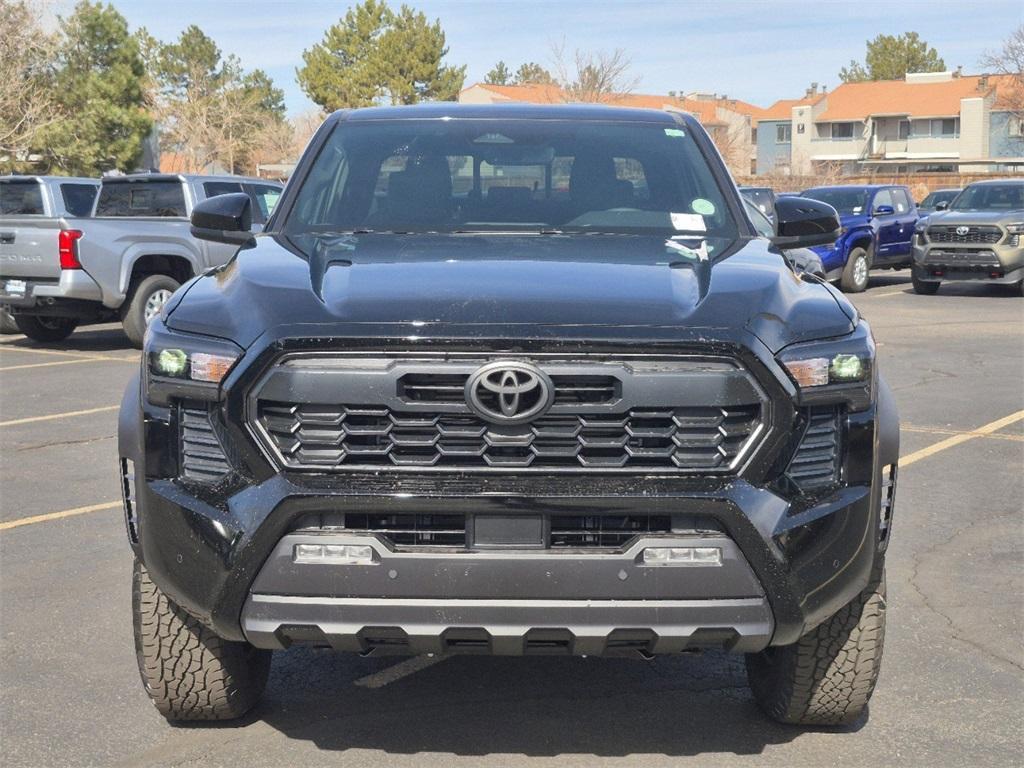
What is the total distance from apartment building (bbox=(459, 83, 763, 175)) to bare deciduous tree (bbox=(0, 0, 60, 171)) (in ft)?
115

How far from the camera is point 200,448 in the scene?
3.64m

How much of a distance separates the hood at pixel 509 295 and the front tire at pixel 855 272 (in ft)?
61.7

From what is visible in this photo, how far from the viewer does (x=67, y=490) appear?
7.85 meters

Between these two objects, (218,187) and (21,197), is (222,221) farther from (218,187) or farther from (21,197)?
(21,197)

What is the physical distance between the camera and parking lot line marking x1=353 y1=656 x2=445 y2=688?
15.3ft

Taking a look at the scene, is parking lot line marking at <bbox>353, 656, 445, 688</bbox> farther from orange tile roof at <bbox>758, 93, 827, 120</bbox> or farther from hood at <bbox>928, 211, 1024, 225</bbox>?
orange tile roof at <bbox>758, 93, 827, 120</bbox>

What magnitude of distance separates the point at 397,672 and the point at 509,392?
1.62 meters

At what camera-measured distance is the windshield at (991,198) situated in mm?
21922

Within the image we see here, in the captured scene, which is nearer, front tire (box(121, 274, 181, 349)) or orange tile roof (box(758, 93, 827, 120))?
front tire (box(121, 274, 181, 349))

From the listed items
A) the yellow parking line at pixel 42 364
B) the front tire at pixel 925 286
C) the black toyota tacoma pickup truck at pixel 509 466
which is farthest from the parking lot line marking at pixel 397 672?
the front tire at pixel 925 286

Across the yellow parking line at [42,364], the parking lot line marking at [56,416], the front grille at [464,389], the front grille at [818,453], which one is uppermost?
the front grille at [464,389]

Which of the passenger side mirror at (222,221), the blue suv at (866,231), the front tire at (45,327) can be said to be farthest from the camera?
the blue suv at (866,231)

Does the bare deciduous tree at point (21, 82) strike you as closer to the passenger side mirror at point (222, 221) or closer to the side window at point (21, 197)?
the side window at point (21, 197)

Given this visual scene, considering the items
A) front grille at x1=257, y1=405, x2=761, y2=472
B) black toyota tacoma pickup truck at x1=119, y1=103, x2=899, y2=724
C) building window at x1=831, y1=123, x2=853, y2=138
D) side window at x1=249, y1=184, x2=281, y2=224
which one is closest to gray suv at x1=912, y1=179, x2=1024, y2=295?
side window at x1=249, y1=184, x2=281, y2=224
